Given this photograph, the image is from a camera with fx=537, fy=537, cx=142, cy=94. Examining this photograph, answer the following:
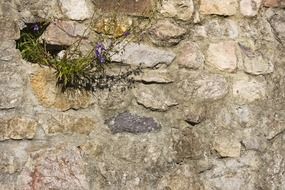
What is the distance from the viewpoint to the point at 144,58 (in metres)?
2.91

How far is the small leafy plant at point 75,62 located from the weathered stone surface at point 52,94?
32 millimetres

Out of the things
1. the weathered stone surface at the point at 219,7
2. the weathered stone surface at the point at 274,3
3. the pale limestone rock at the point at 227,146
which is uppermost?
the weathered stone surface at the point at 274,3

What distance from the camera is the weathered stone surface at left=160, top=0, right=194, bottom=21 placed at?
294 cm

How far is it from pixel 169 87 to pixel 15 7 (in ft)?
3.02

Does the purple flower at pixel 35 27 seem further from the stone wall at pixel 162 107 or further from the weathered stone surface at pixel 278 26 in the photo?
the weathered stone surface at pixel 278 26

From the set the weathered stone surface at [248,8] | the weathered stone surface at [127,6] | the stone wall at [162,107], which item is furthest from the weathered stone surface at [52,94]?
the weathered stone surface at [248,8]

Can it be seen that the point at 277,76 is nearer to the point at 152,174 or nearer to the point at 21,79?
the point at 152,174

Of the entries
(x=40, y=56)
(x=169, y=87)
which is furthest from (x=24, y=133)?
(x=169, y=87)

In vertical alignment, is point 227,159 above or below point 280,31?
below

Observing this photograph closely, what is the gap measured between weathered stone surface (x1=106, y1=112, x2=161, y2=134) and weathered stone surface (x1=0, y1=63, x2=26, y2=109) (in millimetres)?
488

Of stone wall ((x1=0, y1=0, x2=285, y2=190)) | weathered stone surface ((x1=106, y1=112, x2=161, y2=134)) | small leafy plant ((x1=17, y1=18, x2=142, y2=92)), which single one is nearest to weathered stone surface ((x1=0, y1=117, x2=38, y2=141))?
stone wall ((x1=0, y1=0, x2=285, y2=190))

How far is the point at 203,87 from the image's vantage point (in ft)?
9.84

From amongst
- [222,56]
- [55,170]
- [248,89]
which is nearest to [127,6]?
[222,56]

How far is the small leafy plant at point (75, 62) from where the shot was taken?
2730 millimetres
